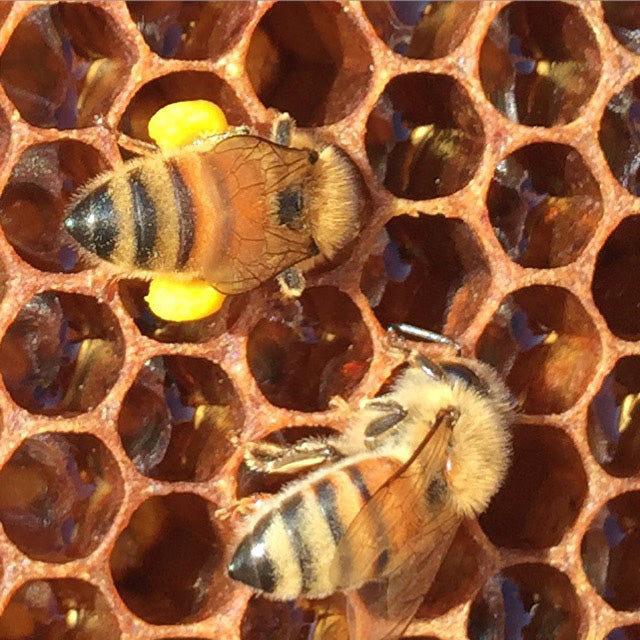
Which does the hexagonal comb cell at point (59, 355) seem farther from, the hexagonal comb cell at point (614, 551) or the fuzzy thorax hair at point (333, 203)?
the hexagonal comb cell at point (614, 551)

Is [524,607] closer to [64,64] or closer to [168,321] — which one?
[168,321]

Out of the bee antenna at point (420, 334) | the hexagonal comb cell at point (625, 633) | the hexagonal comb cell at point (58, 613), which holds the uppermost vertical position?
the bee antenna at point (420, 334)

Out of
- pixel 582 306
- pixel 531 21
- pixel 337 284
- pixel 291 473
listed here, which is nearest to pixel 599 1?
pixel 531 21

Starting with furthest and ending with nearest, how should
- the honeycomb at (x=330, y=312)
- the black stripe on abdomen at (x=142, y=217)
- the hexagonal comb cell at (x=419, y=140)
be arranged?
the hexagonal comb cell at (x=419, y=140) < the honeycomb at (x=330, y=312) < the black stripe on abdomen at (x=142, y=217)

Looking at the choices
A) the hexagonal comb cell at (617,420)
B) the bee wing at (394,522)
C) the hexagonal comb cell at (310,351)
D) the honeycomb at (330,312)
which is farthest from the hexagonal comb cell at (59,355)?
the hexagonal comb cell at (617,420)

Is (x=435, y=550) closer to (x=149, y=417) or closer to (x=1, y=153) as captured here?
(x=149, y=417)

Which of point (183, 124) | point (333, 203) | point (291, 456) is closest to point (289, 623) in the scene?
point (291, 456)
